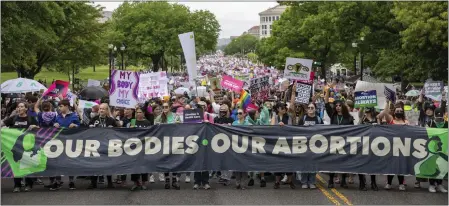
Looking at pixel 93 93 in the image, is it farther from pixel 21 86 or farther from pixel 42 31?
pixel 21 86

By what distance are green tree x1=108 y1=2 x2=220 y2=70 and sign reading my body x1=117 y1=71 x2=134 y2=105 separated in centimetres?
5529

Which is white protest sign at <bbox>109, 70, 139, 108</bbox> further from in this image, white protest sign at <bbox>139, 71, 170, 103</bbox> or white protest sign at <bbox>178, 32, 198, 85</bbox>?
white protest sign at <bbox>139, 71, 170, 103</bbox>

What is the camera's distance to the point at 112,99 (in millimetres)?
12711

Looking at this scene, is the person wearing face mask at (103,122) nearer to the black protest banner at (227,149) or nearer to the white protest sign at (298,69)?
the black protest banner at (227,149)

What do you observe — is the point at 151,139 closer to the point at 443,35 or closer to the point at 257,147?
the point at 257,147

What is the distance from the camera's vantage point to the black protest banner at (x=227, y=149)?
11.3 meters

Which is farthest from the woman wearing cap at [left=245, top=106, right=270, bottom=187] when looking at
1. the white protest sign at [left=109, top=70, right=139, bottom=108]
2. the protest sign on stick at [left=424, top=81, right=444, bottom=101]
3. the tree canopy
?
the tree canopy

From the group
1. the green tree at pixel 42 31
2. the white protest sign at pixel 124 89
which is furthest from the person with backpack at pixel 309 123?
the green tree at pixel 42 31

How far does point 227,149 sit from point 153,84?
7.26 metres

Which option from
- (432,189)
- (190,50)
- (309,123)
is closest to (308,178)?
(309,123)

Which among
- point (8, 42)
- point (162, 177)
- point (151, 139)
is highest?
point (8, 42)

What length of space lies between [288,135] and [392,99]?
5.40m

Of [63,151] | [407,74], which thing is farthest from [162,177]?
[407,74]

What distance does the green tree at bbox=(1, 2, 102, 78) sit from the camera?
2050cm
